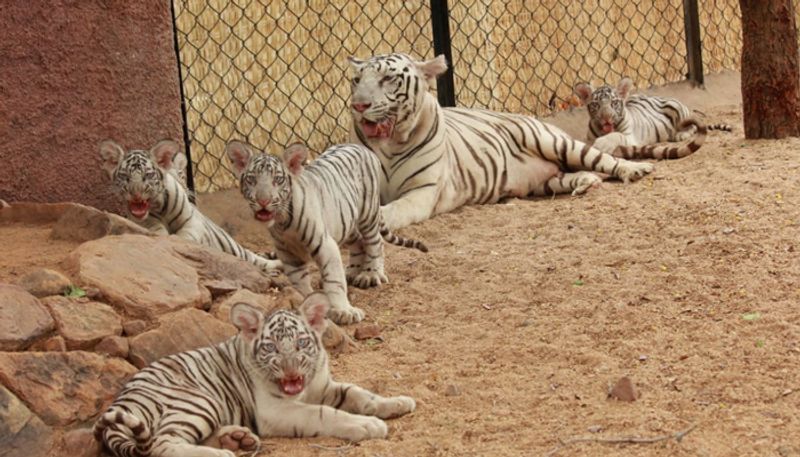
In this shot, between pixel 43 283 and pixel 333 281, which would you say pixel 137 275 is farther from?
pixel 333 281

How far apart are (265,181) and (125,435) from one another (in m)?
1.63

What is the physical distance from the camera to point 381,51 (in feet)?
30.7

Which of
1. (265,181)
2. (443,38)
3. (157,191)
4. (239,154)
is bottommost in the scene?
(157,191)

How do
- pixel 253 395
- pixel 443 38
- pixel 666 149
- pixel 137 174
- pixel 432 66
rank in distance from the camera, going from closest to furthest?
Answer: pixel 253 395, pixel 137 174, pixel 432 66, pixel 666 149, pixel 443 38

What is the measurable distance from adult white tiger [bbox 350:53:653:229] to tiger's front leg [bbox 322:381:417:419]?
2.95 m

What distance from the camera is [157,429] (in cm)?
423

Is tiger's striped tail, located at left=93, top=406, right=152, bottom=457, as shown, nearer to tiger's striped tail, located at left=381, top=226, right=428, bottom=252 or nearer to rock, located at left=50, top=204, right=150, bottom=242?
rock, located at left=50, top=204, right=150, bottom=242

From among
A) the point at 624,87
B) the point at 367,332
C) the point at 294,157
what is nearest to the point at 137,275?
the point at 294,157

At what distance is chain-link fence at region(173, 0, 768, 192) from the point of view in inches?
334

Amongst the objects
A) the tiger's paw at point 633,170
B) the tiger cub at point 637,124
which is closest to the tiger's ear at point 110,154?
the tiger's paw at point 633,170

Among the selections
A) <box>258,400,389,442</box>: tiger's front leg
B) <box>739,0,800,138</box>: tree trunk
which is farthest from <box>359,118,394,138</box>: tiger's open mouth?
<box>258,400,389,442</box>: tiger's front leg

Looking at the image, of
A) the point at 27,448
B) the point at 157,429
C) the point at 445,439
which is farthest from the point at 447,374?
the point at 27,448

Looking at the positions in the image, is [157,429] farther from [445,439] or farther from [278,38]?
[278,38]

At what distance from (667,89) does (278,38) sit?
3549mm
